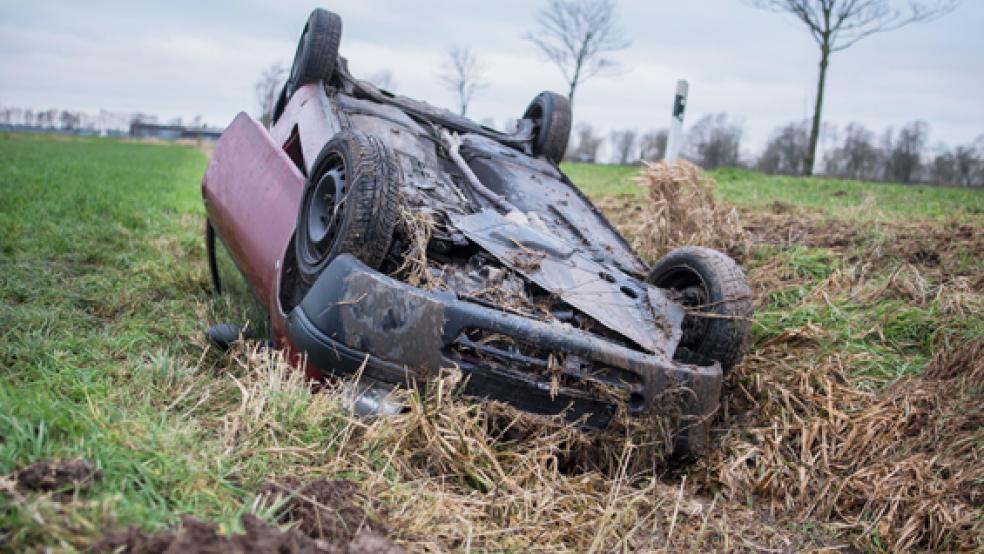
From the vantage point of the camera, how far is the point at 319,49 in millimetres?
A: 4926

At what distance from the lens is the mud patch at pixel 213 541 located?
169 centimetres

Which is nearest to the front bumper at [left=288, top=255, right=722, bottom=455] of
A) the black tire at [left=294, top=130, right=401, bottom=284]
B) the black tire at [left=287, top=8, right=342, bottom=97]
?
the black tire at [left=294, top=130, right=401, bottom=284]

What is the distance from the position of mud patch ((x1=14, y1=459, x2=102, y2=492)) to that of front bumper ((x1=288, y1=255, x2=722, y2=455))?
1.21 m

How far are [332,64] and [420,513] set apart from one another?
11.0 ft

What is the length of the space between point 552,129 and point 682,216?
1143mm

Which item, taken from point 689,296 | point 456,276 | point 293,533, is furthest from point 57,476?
point 689,296

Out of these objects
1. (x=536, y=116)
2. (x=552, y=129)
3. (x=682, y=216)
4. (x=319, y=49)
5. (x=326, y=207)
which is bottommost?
(x=326, y=207)

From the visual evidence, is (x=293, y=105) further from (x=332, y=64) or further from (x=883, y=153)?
(x=883, y=153)

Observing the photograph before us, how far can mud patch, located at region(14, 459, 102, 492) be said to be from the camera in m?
1.85

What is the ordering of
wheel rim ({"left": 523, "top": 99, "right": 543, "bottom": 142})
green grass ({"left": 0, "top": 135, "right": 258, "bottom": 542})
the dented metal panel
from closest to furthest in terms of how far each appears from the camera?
1. green grass ({"left": 0, "top": 135, "right": 258, "bottom": 542})
2. the dented metal panel
3. wheel rim ({"left": 523, "top": 99, "right": 543, "bottom": 142})

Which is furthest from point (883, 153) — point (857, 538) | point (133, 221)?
point (857, 538)

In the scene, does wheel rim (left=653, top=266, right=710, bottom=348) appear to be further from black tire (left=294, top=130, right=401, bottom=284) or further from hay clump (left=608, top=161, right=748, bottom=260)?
hay clump (left=608, top=161, right=748, bottom=260)

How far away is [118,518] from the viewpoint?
5.87 feet

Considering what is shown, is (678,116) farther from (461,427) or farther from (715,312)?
(461,427)
